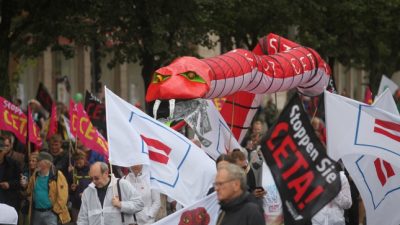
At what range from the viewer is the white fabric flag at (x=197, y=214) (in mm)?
11164

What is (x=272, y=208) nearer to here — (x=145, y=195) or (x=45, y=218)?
(x=145, y=195)

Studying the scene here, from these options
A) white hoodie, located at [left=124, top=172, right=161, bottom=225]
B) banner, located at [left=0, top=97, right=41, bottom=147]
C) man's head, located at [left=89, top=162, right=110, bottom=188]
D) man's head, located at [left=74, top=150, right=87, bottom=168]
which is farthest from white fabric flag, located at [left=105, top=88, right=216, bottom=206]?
banner, located at [left=0, top=97, right=41, bottom=147]

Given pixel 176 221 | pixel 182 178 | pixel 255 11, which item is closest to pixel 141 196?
pixel 182 178

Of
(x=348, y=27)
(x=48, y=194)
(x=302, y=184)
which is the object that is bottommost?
(x=48, y=194)

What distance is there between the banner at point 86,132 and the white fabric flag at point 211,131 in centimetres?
264

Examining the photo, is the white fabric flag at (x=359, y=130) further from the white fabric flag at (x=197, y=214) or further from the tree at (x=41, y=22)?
the tree at (x=41, y=22)

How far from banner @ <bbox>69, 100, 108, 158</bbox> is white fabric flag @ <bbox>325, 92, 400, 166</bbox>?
5.73m

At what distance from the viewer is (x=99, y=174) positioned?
41.3 feet

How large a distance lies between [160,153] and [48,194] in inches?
135

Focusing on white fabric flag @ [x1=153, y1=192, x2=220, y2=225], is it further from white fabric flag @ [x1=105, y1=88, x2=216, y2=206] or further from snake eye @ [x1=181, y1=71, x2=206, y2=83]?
snake eye @ [x1=181, y1=71, x2=206, y2=83]

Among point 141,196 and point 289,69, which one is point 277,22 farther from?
point 141,196

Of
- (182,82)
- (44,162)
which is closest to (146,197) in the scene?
(182,82)

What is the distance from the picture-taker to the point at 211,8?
2380cm

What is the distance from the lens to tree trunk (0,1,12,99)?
20.7m
